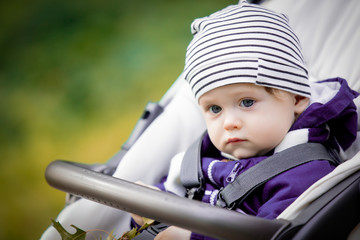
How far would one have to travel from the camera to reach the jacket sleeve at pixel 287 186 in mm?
762

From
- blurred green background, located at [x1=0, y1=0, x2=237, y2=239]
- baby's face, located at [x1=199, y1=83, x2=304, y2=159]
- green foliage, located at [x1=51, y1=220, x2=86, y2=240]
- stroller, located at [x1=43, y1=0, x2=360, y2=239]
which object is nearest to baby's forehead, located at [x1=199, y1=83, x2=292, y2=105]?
baby's face, located at [x1=199, y1=83, x2=304, y2=159]

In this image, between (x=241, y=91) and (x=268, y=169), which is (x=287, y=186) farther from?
(x=241, y=91)

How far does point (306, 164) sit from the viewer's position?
81 cm

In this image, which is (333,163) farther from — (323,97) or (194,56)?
(194,56)

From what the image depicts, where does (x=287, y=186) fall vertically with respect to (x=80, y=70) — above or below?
below

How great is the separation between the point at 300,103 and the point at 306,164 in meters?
0.17

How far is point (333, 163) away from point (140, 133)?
542 millimetres

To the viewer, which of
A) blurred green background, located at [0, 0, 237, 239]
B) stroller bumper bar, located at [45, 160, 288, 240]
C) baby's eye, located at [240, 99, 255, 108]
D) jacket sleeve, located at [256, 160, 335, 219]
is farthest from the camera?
blurred green background, located at [0, 0, 237, 239]

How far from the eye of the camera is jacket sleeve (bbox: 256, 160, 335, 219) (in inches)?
30.0

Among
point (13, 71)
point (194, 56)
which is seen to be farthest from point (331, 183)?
point (13, 71)

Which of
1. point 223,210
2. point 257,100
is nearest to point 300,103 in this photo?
point 257,100

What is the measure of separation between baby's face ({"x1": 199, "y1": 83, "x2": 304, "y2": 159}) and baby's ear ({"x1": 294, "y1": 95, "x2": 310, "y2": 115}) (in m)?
0.02

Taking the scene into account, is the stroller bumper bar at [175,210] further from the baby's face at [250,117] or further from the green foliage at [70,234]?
the baby's face at [250,117]

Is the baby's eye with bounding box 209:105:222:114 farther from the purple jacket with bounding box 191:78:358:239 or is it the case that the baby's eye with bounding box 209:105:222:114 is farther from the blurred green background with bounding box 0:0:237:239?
the blurred green background with bounding box 0:0:237:239
